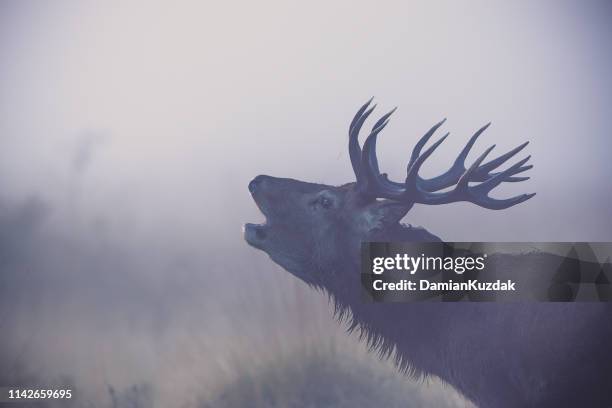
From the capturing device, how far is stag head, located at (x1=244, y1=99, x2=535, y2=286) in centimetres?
513

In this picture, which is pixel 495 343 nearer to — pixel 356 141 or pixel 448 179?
pixel 448 179

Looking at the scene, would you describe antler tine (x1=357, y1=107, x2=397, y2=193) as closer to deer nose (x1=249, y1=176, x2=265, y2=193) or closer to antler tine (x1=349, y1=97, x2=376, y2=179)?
antler tine (x1=349, y1=97, x2=376, y2=179)

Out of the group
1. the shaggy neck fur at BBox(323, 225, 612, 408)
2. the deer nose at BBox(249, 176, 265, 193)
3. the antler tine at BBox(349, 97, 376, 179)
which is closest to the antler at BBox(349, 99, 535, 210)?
the antler tine at BBox(349, 97, 376, 179)

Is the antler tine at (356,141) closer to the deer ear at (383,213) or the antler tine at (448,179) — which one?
the deer ear at (383,213)

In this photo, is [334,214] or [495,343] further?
[334,214]

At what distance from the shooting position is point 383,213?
5.15 meters

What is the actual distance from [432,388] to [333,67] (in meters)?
2.30

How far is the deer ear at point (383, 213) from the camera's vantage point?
5121 millimetres

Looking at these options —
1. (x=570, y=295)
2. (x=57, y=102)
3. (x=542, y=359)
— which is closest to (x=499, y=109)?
(x=570, y=295)

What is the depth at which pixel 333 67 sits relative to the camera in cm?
600

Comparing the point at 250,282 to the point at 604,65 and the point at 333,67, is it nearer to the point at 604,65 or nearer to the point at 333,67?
the point at 333,67

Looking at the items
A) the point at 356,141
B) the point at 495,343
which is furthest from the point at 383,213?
the point at 495,343

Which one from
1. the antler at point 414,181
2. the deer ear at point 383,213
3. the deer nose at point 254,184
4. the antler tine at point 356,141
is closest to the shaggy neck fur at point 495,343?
the deer ear at point 383,213

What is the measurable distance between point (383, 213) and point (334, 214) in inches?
11.6
